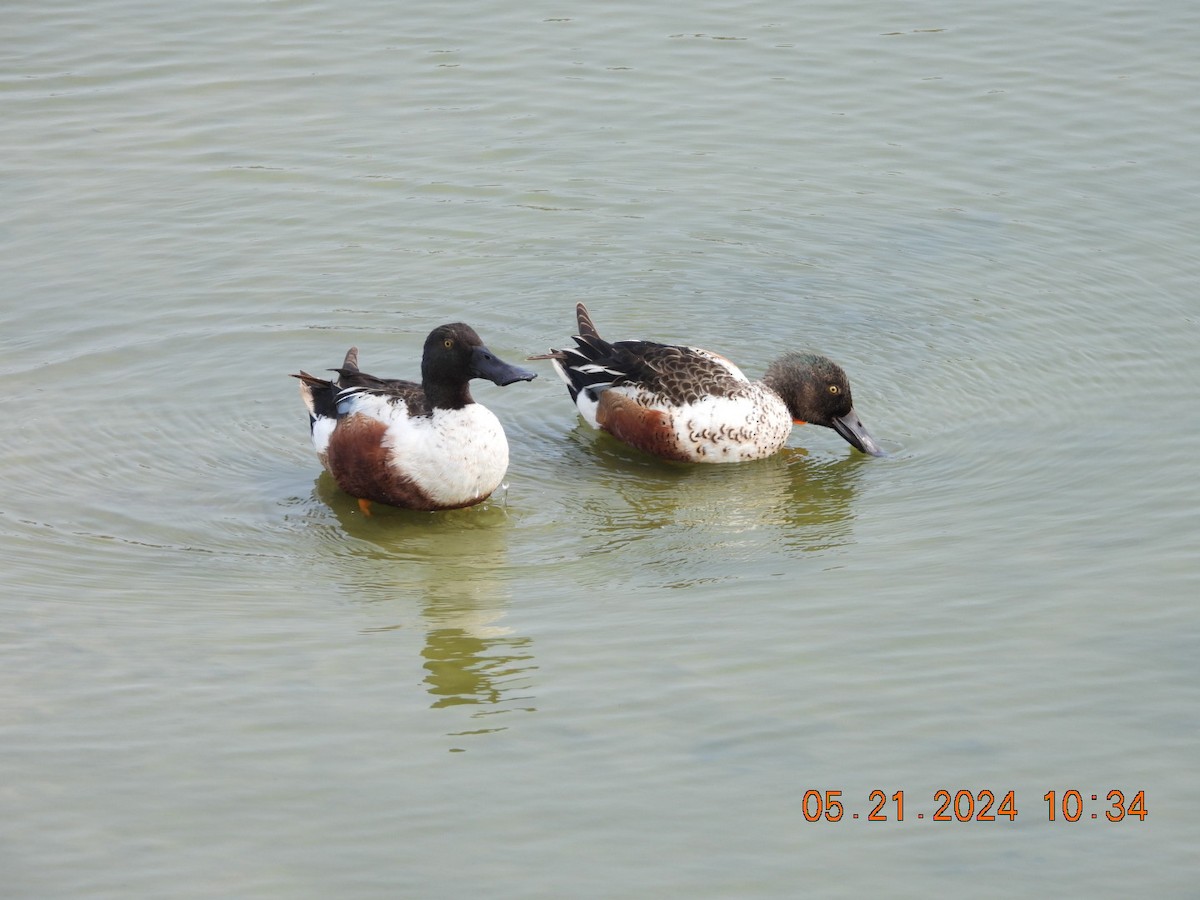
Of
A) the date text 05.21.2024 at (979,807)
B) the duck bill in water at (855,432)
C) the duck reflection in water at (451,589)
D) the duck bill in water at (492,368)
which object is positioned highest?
the duck bill in water at (492,368)

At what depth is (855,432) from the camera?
9266 millimetres

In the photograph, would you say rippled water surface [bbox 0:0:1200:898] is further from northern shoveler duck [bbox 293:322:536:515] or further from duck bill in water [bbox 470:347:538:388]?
duck bill in water [bbox 470:347:538:388]

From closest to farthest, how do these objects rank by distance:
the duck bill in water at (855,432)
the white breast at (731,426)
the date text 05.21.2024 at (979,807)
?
the date text 05.21.2024 at (979,807) → the duck bill in water at (855,432) → the white breast at (731,426)

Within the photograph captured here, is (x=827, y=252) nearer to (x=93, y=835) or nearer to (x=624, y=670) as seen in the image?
(x=624, y=670)

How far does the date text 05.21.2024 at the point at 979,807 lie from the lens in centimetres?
531

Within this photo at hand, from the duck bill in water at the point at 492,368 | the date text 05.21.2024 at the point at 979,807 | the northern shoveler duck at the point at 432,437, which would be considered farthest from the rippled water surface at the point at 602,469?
the duck bill in water at the point at 492,368

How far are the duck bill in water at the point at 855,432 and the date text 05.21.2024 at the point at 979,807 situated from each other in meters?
3.88

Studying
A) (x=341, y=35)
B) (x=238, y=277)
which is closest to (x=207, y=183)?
(x=238, y=277)

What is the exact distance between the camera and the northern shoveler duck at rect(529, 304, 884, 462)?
930 cm

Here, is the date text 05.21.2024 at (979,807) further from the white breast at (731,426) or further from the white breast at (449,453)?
the white breast at (731,426)

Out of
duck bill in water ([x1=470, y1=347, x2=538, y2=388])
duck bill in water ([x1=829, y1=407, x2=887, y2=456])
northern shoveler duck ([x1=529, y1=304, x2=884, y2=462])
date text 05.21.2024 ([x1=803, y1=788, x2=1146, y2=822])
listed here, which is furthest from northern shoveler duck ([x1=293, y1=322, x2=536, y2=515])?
date text 05.21.2024 ([x1=803, y1=788, x2=1146, y2=822])

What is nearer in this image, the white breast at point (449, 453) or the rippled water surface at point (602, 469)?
the rippled water surface at point (602, 469)

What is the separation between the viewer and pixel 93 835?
5293mm

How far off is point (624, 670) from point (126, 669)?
6.77ft
